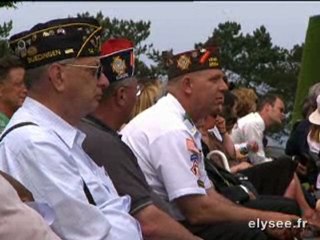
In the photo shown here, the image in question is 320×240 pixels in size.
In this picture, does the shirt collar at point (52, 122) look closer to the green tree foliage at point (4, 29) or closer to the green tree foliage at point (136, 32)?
the green tree foliage at point (4, 29)

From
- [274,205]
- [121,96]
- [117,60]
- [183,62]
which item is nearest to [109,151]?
[121,96]

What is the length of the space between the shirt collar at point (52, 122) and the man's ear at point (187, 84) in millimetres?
1619

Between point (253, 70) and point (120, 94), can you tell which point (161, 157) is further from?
point (253, 70)

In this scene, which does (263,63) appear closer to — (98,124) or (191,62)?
(191,62)

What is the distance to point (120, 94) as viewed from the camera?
445 cm

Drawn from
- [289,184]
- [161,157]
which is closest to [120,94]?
[161,157]

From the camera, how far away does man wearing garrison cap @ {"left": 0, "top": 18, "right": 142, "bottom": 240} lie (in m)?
3.35

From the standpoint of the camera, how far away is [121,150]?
13.7 ft

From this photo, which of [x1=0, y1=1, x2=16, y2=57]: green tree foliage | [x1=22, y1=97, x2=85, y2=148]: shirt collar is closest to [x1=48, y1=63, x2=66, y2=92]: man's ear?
[x1=22, y1=97, x2=85, y2=148]: shirt collar

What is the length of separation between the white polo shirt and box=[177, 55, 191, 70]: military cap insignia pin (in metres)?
0.42

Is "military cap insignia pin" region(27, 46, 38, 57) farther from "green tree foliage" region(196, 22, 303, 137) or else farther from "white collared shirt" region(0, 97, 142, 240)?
"green tree foliage" region(196, 22, 303, 137)

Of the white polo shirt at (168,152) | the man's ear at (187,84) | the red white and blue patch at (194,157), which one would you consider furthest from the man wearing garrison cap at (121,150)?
the man's ear at (187,84)

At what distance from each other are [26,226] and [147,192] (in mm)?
1619

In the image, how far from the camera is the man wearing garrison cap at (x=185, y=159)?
4.69 meters
